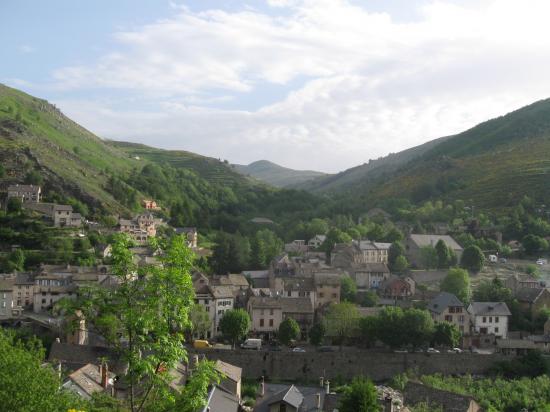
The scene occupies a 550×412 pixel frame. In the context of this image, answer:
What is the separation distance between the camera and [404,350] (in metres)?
53.2

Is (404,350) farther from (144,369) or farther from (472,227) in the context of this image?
(472,227)

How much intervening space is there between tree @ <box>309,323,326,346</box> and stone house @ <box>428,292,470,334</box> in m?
11.1

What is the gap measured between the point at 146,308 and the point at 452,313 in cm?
4910

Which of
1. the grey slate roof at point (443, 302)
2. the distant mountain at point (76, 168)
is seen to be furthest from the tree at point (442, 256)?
the distant mountain at point (76, 168)

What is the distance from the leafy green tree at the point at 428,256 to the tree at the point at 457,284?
46.3ft

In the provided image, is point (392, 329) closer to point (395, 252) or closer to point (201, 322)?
point (201, 322)

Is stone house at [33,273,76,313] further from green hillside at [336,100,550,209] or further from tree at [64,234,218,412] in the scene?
green hillside at [336,100,550,209]

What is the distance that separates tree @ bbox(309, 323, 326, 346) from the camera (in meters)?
53.7

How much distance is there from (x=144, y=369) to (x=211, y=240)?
92.0 metres

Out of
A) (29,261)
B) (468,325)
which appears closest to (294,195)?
(29,261)

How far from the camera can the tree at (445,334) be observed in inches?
2104

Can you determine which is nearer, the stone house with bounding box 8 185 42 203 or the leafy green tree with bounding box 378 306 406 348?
the leafy green tree with bounding box 378 306 406 348

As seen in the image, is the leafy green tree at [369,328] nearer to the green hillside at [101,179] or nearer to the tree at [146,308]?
the tree at [146,308]

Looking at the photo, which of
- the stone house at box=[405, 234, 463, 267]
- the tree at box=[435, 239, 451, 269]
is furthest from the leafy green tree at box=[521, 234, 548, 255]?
the tree at box=[435, 239, 451, 269]
